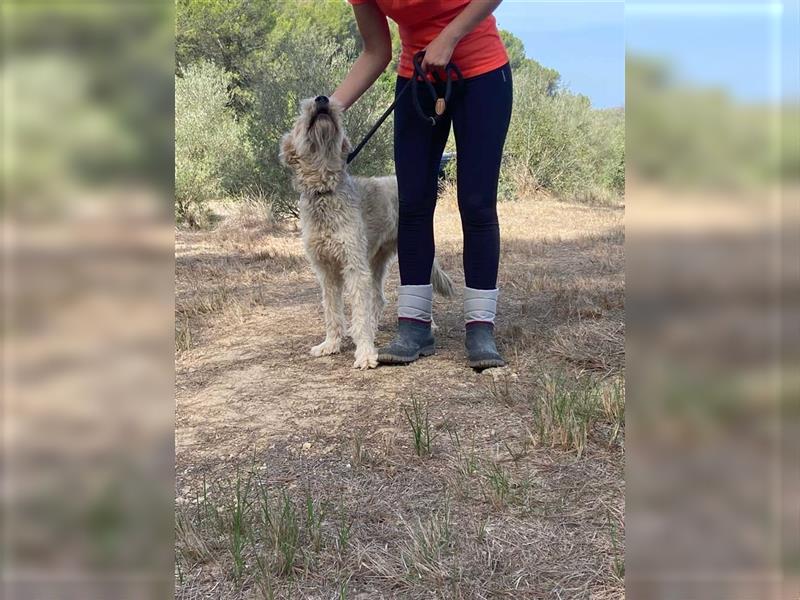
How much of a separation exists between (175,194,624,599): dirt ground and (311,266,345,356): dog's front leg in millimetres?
123

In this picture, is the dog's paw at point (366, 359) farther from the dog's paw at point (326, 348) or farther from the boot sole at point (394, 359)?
the dog's paw at point (326, 348)

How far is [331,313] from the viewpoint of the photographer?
176 inches

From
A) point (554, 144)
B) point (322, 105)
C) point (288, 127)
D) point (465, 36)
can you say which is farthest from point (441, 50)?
point (554, 144)

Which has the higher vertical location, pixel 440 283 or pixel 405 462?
pixel 440 283

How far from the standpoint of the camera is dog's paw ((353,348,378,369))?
4082 mm

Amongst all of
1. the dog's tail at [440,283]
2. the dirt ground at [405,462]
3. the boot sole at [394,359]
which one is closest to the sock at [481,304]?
the dirt ground at [405,462]

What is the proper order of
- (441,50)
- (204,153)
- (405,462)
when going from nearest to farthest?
(405,462)
(441,50)
(204,153)

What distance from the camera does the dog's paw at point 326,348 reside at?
442 cm

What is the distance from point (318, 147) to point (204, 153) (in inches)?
422

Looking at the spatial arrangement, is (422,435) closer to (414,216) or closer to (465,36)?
(414,216)
